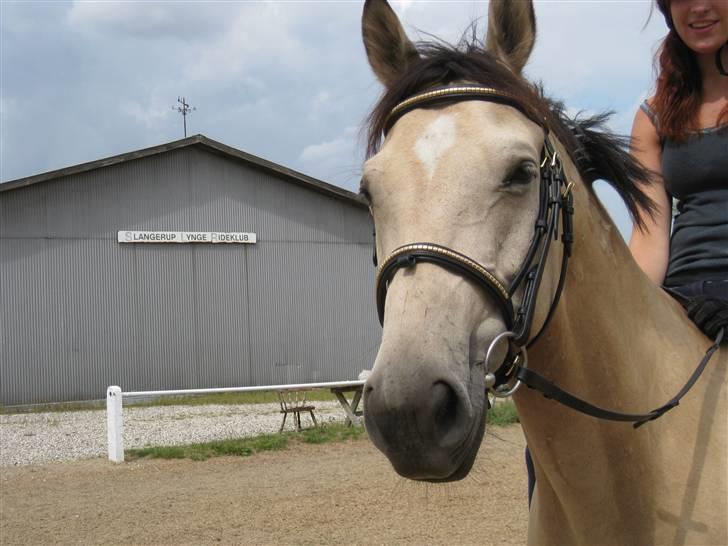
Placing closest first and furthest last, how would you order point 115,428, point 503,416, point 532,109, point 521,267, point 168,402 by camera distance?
point 521,267
point 532,109
point 115,428
point 503,416
point 168,402

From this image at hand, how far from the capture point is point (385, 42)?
2.62 metres

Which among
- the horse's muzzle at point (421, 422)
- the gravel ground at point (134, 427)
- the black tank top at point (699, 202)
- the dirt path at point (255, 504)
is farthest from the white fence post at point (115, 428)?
the horse's muzzle at point (421, 422)

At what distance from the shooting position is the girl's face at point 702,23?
284cm

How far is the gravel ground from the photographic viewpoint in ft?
39.9

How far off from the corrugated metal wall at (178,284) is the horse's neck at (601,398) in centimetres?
2043

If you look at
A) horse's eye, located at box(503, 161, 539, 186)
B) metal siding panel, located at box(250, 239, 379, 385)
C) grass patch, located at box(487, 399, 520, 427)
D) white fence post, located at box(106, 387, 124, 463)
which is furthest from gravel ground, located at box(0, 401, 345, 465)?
horse's eye, located at box(503, 161, 539, 186)

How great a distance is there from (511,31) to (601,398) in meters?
1.30

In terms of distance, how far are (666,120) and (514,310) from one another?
1.55 meters

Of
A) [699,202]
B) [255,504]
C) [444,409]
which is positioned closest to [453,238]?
[444,409]

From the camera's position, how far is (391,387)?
5.54ft

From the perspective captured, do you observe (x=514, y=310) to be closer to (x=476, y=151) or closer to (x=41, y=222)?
(x=476, y=151)

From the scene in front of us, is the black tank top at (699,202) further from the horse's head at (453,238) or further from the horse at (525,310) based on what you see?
the horse's head at (453,238)

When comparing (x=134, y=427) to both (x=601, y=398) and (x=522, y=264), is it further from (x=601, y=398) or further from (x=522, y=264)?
(x=522, y=264)

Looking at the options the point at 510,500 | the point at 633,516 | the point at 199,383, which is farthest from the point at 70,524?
the point at 199,383
